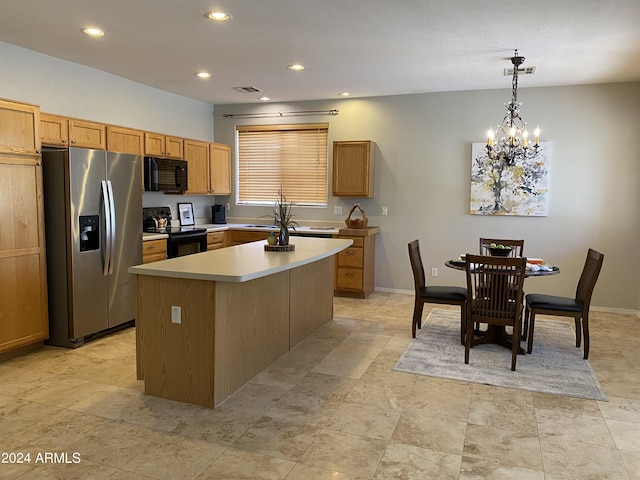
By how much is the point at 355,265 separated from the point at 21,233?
3730mm

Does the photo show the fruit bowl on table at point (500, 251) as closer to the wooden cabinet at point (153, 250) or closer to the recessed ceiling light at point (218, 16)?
the recessed ceiling light at point (218, 16)

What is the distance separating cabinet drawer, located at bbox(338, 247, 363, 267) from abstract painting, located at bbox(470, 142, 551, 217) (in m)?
1.55

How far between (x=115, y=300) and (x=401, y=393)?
2.86m

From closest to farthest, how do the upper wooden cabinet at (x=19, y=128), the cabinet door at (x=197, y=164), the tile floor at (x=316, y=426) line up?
the tile floor at (x=316, y=426)
the upper wooden cabinet at (x=19, y=128)
the cabinet door at (x=197, y=164)

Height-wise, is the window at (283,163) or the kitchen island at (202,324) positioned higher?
the window at (283,163)

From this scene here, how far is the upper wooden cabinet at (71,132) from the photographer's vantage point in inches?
173

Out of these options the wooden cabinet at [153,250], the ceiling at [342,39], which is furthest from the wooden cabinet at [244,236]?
the ceiling at [342,39]

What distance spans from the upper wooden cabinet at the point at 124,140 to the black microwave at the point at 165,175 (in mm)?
182

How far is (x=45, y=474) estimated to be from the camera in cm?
235

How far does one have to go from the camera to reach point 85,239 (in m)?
4.27

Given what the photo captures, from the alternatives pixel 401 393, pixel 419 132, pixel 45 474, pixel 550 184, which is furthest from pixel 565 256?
pixel 45 474

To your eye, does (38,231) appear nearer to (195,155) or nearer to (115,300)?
(115,300)

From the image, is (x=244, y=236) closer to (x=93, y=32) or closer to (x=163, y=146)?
(x=163, y=146)

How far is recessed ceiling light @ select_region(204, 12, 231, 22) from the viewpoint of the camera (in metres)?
3.51
